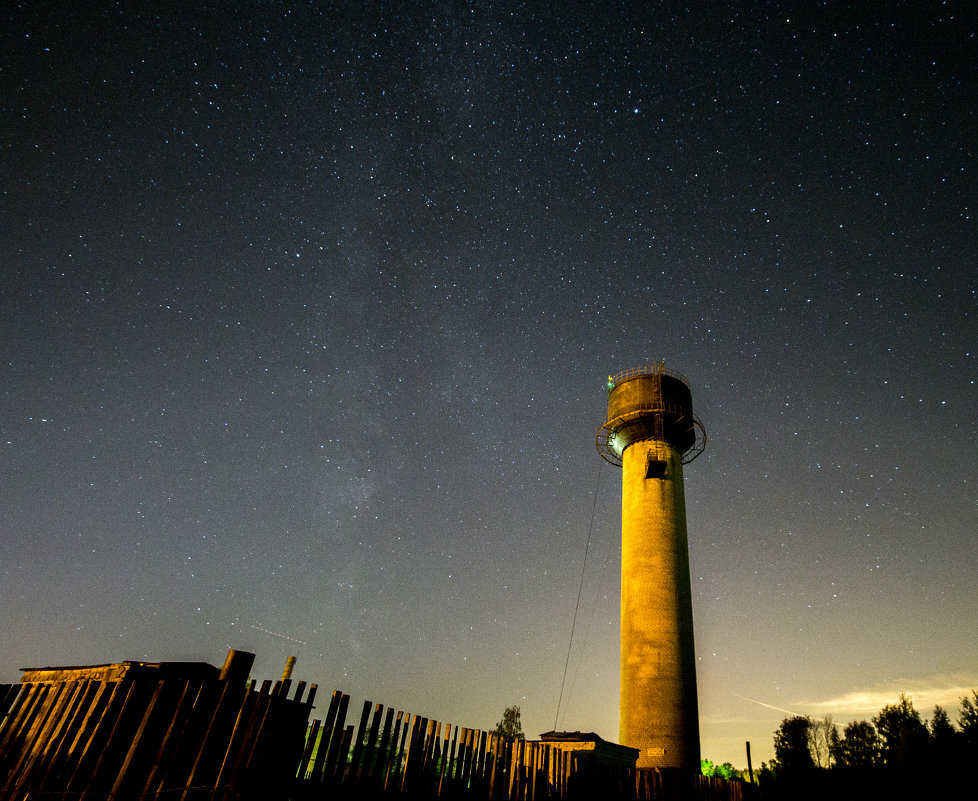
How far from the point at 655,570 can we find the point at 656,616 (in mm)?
2050

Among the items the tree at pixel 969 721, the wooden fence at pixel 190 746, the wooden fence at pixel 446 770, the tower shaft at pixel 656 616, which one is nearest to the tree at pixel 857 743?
the tree at pixel 969 721

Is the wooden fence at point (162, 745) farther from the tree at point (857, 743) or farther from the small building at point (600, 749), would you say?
the tree at point (857, 743)

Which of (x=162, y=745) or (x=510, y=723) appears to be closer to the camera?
(x=162, y=745)

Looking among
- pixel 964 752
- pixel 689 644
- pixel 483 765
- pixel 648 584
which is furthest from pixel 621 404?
pixel 483 765

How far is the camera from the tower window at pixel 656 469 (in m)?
28.1

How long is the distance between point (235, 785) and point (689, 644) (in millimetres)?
23343

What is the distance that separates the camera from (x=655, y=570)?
1009 inches

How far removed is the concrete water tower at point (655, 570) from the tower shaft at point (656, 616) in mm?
39

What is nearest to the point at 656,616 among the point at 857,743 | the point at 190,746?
the point at 190,746

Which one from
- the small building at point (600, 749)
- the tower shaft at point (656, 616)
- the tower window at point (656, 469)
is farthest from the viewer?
the tower window at point (656, 469)

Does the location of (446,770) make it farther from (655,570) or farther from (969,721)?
(969,721)

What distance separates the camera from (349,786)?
6.60 meters

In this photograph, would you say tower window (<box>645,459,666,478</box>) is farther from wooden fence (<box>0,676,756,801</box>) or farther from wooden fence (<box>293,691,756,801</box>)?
wooden fence (<box>0,676,756,801</box>)

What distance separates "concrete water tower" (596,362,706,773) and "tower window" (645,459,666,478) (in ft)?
0.16
